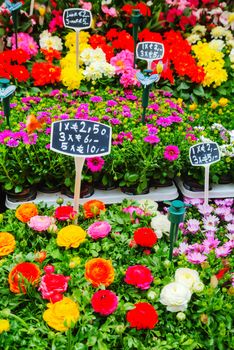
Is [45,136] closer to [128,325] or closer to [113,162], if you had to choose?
[113,162]

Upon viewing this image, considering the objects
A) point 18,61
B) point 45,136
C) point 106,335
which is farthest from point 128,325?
point 18,61

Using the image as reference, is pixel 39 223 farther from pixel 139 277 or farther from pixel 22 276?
pixel 139 277

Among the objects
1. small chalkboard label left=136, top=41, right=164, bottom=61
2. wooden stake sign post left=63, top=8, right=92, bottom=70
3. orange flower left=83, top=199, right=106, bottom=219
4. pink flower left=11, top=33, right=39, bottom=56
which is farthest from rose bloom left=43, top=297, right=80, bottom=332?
pink flower left=11, top=33, right=39, bottom=56

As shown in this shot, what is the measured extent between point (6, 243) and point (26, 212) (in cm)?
19

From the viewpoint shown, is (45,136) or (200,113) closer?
(45,136)

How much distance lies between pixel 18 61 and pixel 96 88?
568mm

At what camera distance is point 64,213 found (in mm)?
1994

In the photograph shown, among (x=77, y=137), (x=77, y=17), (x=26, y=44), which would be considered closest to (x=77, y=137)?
(x=77, y=137)

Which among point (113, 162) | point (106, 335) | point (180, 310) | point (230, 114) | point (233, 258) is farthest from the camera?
point (230, 114)

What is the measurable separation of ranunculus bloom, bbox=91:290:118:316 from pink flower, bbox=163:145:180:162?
1029 mm

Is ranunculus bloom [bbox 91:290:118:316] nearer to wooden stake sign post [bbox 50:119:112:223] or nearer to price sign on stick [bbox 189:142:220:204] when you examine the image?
wooden stake sign post [bbox 50:119:112:223]

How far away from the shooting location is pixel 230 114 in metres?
3.10

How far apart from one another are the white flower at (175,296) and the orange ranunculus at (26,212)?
25.6 inches

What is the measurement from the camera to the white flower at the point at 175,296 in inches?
63.1
